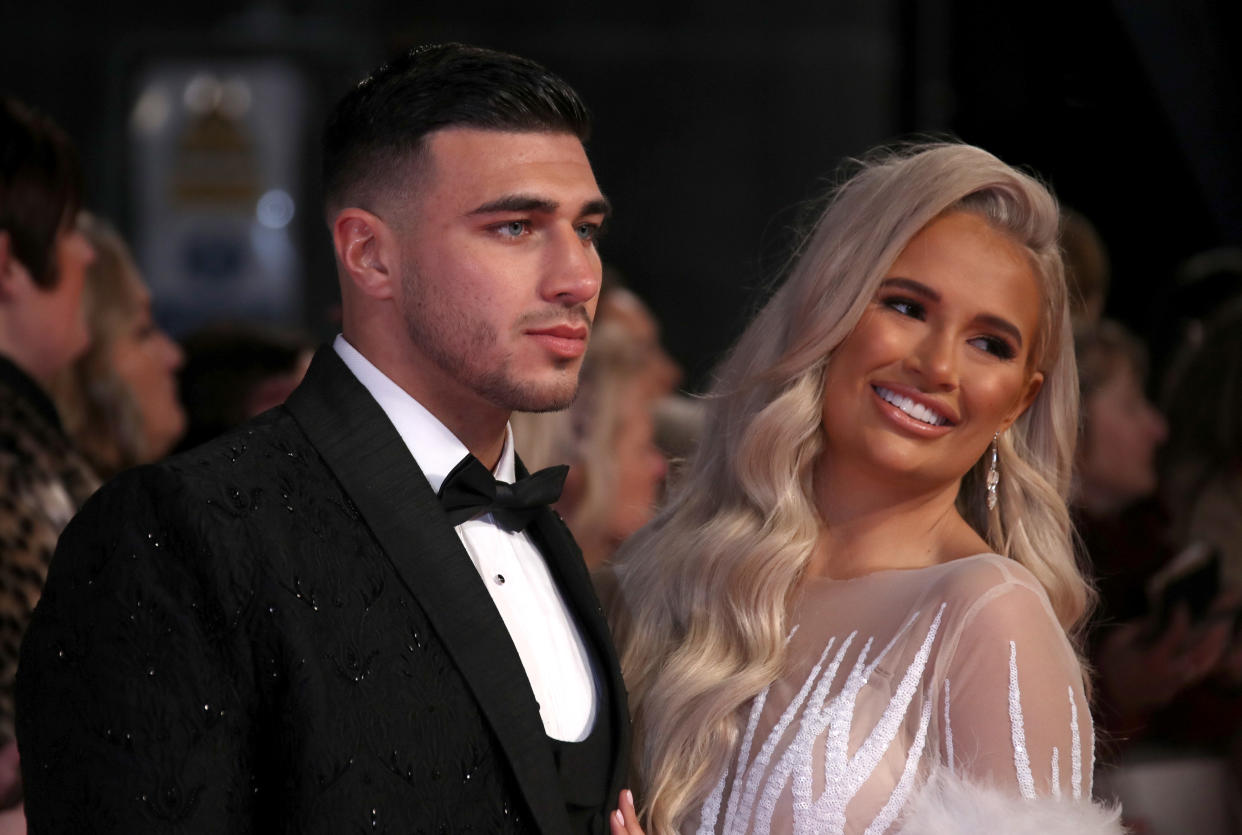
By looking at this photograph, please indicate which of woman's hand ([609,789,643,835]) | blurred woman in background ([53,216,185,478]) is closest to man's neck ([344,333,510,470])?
woman's hand ([609,789,643,835])

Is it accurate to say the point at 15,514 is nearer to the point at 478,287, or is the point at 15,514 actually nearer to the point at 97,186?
the point at 478,287

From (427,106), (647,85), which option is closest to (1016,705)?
(427,106)

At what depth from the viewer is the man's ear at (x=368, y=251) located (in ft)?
6.81

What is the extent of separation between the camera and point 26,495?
2844 millimetres

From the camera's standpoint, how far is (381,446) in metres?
1.99

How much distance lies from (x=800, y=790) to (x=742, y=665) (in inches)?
10.1

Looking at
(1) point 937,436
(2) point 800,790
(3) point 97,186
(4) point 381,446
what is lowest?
(3) point 97,186

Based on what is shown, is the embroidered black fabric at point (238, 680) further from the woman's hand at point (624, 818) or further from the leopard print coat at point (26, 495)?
the leopard print coat at point (26, 495)

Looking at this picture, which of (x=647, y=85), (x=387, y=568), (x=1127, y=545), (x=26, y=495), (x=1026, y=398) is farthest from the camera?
(x=647, y=85)

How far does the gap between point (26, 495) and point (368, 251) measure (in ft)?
3.78

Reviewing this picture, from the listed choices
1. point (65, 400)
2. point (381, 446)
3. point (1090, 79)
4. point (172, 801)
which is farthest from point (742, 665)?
point (1090, 79)

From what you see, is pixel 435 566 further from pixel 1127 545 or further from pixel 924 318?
pixel 1127 545

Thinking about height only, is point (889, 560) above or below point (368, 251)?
below

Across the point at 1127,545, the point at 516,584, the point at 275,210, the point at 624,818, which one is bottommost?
the point at 1127,545
